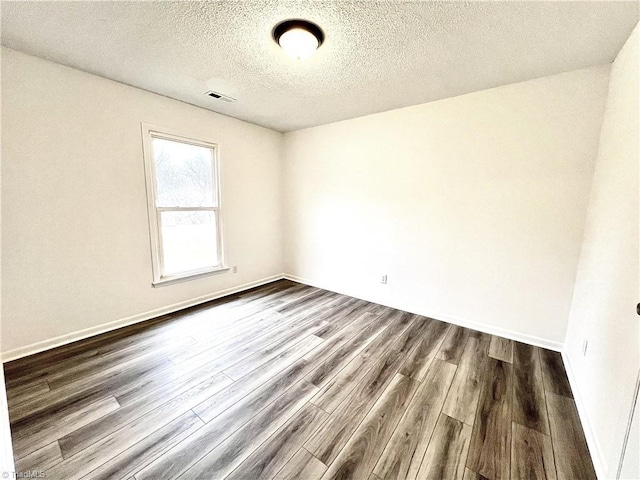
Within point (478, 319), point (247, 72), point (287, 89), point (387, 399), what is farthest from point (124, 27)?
point (478, 319)

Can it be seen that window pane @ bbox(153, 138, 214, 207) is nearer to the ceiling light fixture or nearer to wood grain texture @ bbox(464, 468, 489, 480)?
the ceiling light fixture

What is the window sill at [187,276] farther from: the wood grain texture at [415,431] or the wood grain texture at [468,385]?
the wood grain texture at [468,385]

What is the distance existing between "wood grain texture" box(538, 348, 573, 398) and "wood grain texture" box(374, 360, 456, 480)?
2.20 ft

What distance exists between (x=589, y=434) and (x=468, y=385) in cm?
61

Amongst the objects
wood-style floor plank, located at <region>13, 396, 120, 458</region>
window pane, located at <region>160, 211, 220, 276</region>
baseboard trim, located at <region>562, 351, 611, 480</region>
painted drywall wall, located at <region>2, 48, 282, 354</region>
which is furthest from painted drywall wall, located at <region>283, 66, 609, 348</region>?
wood-style floor plank, located at <region>13, 396, 120, 458</region>

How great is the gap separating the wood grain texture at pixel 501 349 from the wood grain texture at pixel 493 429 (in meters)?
0.21

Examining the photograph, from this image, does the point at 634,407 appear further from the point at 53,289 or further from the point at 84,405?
the point at 53,289

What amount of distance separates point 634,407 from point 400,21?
88.5 inches

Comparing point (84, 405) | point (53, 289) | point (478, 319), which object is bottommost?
point (84, 405)

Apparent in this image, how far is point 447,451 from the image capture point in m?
1.35

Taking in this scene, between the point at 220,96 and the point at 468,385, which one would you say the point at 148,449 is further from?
the point at 220,96

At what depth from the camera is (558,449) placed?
137cm

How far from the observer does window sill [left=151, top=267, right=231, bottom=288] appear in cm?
293

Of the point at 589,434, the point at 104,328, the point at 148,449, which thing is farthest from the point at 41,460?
the point at 589,434
